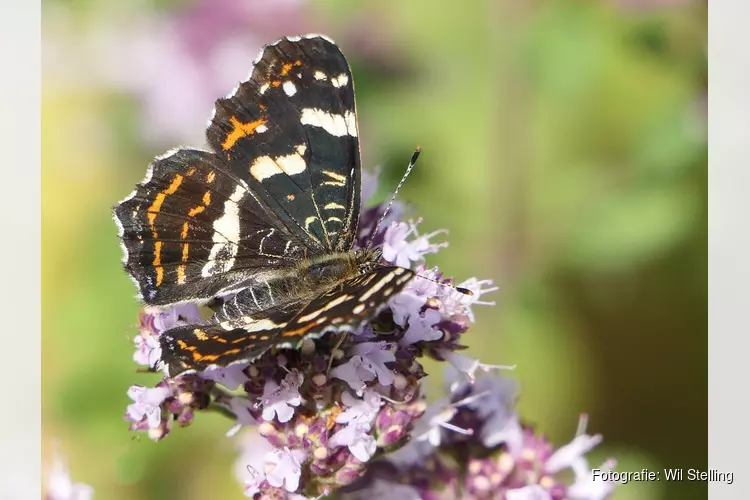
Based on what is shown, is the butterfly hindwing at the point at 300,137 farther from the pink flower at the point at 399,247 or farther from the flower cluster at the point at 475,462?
the flower cluster at the point at 475,462

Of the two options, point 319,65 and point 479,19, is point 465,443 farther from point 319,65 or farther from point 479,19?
point 479,19

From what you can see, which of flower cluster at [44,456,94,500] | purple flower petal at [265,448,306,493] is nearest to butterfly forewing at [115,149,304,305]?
purple flower petal at [265,448,306,493]

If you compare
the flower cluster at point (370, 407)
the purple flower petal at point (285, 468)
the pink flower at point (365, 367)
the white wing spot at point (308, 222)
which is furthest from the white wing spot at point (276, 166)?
the purple flower petal at point (285, 468)

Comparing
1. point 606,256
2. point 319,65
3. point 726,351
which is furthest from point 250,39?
point 726,351

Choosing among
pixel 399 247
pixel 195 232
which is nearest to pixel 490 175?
pixel 399 247

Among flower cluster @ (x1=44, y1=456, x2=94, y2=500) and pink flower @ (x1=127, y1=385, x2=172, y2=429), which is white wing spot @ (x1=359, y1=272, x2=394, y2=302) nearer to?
pink flower @ (x1=127, y1=385, x2=172, y2=429)
